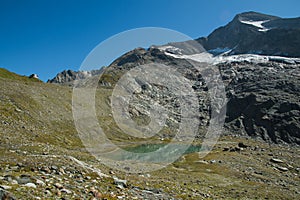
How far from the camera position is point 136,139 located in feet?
396

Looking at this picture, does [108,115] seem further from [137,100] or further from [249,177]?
[249,177]

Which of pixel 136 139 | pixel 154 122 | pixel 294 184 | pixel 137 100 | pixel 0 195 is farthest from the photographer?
pixel 137 100

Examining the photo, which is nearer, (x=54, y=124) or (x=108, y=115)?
(x=54, y=124)

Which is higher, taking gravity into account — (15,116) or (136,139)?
(15,116)

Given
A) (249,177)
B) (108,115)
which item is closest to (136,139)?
(108,115)

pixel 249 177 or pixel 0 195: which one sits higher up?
pixel 0 195

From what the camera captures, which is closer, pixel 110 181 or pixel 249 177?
pixel 110 181

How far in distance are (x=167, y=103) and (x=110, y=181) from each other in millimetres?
167784

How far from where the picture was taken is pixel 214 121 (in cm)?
17112

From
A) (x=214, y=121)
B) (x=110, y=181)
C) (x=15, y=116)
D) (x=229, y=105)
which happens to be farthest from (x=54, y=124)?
(x=229, y=105)

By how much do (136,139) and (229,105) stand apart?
3398 inches

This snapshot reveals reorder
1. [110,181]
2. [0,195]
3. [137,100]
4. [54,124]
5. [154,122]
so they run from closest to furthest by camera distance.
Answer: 1. [0,195]
2. [110,181]
3. [54,124]
4. [154,122]
5. [137,100]

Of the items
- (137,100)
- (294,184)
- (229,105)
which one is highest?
(137,100)

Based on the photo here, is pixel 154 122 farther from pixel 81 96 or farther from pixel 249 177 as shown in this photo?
pixel 249 177
